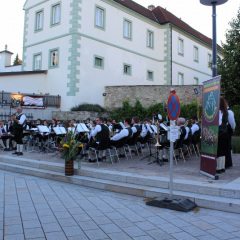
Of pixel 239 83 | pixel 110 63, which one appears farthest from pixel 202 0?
pixel 110 63

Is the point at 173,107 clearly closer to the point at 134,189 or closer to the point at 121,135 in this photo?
the point at 134,189

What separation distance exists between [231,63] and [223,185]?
1641 cm

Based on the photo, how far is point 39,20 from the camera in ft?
78.7

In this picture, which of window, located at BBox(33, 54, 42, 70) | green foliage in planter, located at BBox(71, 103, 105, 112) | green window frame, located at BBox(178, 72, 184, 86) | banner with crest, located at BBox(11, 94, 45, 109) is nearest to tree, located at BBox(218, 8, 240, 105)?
green window frame, located at BBox(178, 72, 184, 86)

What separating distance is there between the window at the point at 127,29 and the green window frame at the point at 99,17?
8.41 ft

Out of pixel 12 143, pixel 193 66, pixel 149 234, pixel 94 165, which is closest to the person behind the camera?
pixel 149 234

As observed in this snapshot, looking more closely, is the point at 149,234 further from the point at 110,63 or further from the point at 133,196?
the point at 110,63

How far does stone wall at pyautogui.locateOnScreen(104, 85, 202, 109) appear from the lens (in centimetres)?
2031

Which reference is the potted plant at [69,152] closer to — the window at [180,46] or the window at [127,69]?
the window at [127,69]

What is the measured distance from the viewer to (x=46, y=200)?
235 inches

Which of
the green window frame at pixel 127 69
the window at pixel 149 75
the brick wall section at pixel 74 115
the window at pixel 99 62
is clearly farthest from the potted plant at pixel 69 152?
the window at pixel 149 75

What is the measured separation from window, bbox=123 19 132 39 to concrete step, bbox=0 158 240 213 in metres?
18.0

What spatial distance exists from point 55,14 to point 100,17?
354 centimetres

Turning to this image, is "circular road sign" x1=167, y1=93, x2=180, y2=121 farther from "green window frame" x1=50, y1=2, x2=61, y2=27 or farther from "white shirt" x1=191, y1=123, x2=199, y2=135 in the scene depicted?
"green window frame" x1=50, y1=2, x2=61, y2=27
